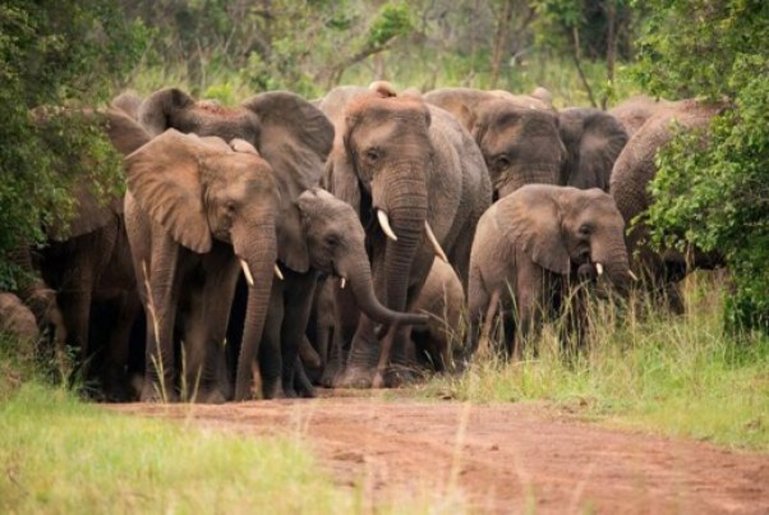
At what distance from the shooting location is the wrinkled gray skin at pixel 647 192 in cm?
1847

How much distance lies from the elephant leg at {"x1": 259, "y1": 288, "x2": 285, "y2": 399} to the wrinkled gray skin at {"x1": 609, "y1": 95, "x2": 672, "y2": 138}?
23.7 ft

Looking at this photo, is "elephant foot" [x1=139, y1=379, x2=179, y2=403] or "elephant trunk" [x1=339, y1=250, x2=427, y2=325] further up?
"elephant trunk" [x1=339, y1=250, x2=427, y2=325]

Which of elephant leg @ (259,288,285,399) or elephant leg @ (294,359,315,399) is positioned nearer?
elephant leg @ (259,288,285,399)

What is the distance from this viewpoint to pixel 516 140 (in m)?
21.2

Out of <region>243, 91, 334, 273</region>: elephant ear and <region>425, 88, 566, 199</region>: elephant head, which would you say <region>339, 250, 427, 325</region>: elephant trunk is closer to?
<region>243, 91, 334, 273</region>: elephant ear

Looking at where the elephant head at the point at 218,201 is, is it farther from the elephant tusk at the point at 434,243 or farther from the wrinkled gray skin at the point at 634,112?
the wrinkled gray skin at the point at 634,112

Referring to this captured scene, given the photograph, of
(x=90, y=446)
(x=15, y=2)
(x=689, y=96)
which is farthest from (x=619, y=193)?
(x=90, y=446)

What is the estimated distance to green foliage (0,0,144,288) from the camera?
14242 millimetres

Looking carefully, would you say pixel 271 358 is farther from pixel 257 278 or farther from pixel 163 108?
pixel 163 108

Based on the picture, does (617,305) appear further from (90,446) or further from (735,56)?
(90,446)

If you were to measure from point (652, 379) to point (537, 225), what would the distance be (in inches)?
126

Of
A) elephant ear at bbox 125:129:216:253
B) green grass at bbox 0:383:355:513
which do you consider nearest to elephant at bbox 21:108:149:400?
elephant ear at bbox 125:129:216:253

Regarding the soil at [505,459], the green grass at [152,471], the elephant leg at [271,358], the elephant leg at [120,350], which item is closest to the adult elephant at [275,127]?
the elephant leg at [271,358]

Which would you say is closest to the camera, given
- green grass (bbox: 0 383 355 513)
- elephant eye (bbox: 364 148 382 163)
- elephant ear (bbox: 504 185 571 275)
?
green grass (bbox: 0 383 355 513)
